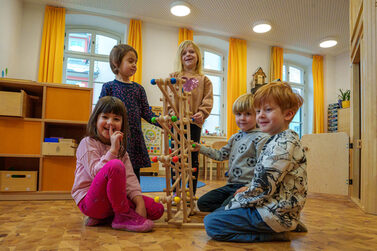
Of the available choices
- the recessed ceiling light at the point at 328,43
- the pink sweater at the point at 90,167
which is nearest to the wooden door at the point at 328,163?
the pink sweater at the point at 90,167

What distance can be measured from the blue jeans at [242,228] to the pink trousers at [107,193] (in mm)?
446

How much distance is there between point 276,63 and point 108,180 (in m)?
5.76

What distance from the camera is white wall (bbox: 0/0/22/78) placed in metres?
3.74

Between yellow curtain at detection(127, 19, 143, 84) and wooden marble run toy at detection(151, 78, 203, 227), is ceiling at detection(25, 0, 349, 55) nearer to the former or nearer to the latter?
yellow curtain at detection(127, 19, 143, 84)

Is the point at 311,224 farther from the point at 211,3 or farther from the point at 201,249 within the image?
the point at 211,3

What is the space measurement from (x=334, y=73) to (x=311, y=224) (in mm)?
6335

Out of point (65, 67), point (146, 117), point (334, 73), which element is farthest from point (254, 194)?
point (334, 73)

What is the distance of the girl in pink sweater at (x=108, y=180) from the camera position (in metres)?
1.22

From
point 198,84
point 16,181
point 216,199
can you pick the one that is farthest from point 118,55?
point 16,181

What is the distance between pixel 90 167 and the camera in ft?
4.34

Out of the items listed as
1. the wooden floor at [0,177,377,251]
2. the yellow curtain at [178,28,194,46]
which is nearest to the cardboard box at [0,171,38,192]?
the wooden floor at [0,177,377,251]

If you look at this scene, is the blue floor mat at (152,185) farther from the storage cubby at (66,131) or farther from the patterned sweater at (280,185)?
the patterned sweater at (280,185)

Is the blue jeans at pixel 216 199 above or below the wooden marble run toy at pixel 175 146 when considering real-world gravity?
below

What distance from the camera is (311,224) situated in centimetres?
152
